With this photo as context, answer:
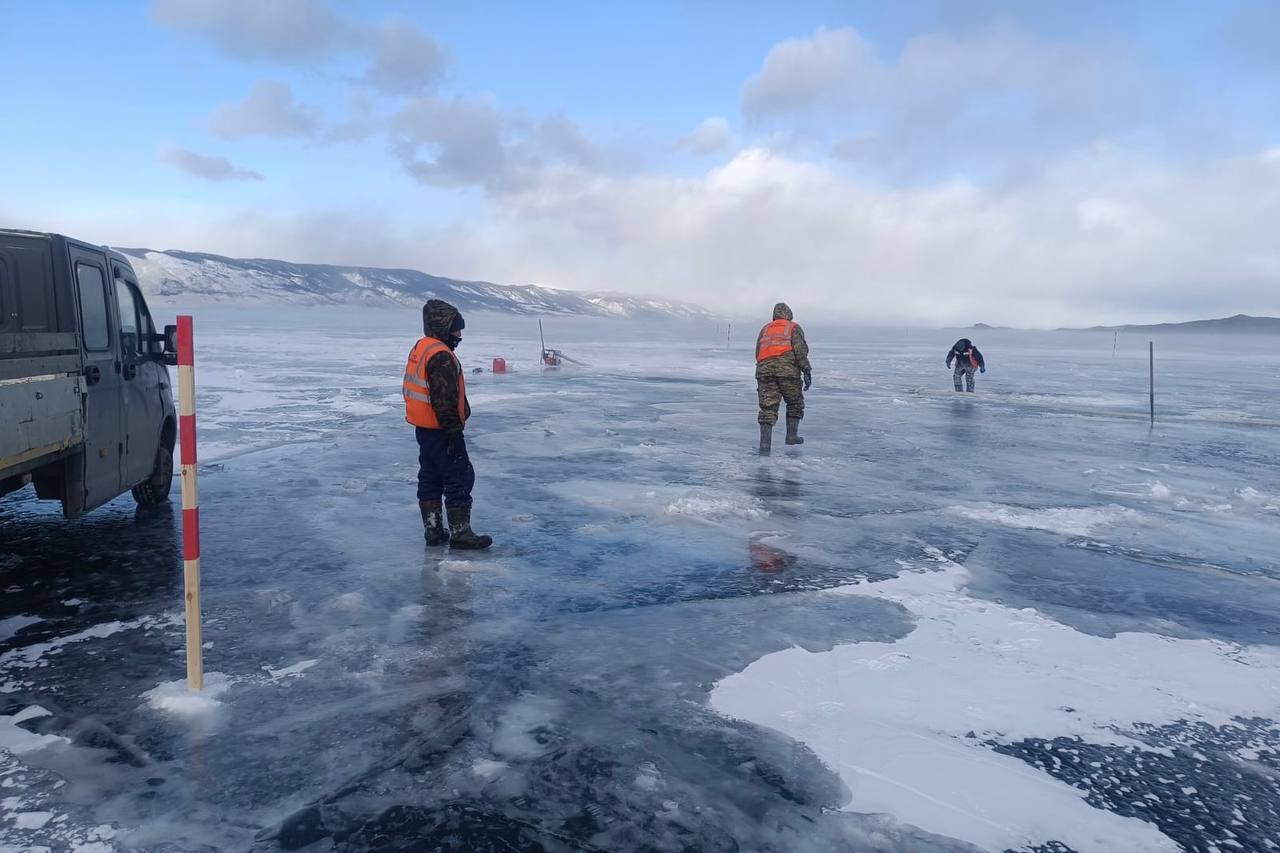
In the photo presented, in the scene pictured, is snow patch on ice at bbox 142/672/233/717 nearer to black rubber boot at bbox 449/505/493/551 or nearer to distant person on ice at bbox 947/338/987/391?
black rubber boot at bbox 449/505/493/551

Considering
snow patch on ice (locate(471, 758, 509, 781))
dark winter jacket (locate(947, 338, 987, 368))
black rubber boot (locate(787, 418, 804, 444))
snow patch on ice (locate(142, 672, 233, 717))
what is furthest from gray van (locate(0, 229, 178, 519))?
dark winter jacket (locate(947, 338, 987, 368))

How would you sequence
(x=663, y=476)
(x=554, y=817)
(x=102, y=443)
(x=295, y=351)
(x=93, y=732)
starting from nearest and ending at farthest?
(x=554, y=817)
(x=93, y=732)
(x=102, y=443)
(x=663, y=476)
(x=295, y=351)

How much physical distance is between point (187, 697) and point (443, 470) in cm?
270

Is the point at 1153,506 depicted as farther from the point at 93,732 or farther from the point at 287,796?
the point at 93,732

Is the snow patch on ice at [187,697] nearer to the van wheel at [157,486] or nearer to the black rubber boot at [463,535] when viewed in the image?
the black rubber boot at [463,535]

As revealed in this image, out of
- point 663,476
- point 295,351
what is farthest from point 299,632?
point 295,351

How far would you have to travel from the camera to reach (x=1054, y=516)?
297 inches

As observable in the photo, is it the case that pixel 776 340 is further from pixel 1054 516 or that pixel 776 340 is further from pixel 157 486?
pixel 157 486

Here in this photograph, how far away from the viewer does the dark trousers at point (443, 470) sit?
6.10m

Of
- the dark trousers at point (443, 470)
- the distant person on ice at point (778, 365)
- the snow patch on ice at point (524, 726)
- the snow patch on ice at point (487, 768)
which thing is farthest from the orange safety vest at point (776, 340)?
the snow patch on ice at point (487, 768)

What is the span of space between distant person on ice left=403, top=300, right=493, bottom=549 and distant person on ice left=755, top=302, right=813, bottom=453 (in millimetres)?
5389

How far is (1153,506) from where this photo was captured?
26.4 feet

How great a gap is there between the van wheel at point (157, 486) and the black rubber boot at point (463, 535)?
3.14 m

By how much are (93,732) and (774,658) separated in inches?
121
